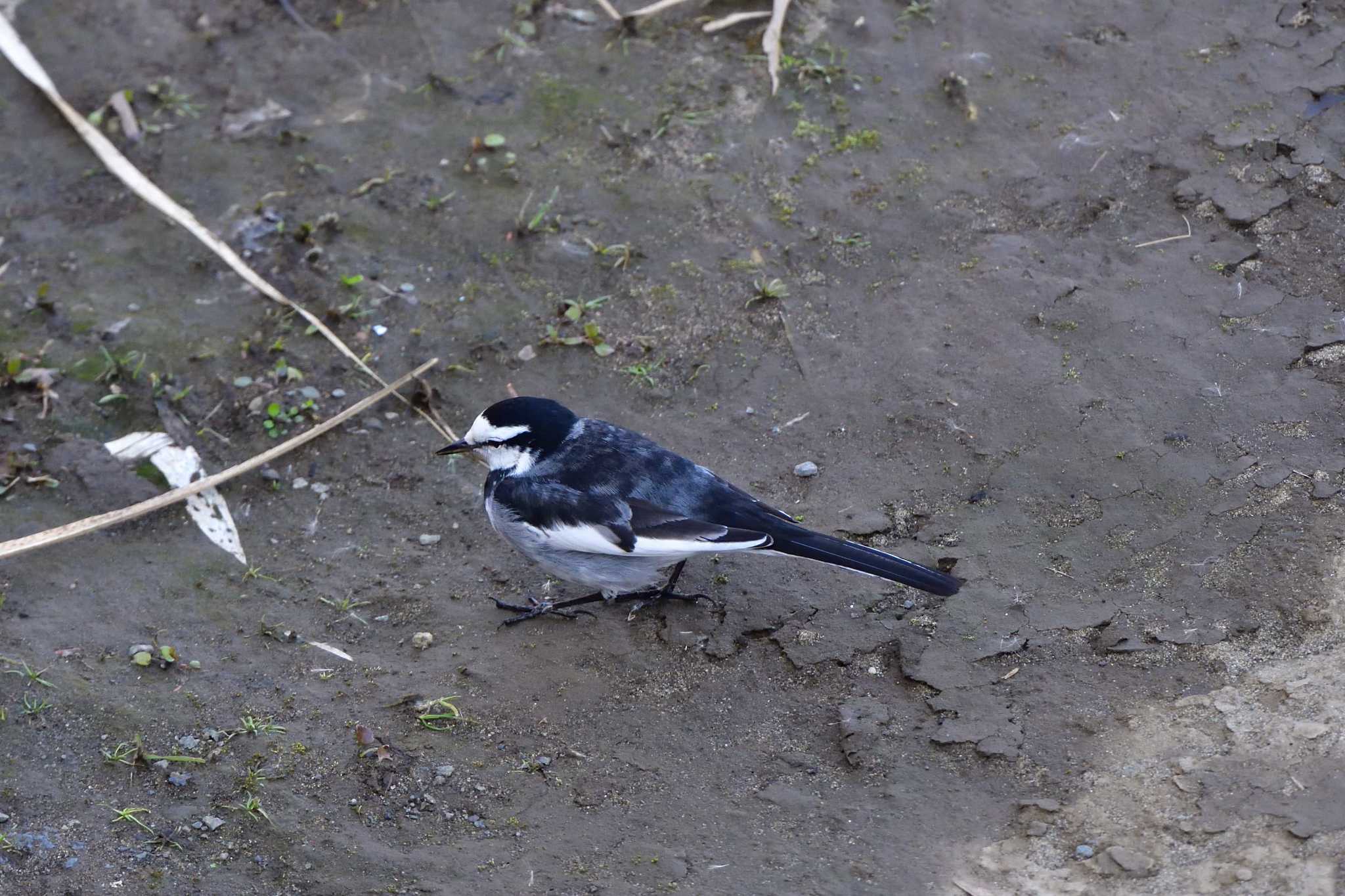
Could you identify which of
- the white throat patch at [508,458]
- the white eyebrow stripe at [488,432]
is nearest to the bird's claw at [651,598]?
the white throat patch at [508,458]

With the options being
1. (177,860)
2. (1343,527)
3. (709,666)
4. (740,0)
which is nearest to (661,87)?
(740,0)

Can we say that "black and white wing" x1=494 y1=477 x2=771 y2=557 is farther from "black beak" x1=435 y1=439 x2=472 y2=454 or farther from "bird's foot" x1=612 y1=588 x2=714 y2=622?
"bird's foot" x1=612 y1=588 x2=714 y2=622

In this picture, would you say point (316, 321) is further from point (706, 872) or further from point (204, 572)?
point (706, 872)

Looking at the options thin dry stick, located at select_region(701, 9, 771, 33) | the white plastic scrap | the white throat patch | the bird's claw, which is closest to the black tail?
the bird's claw

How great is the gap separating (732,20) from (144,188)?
3697 mm

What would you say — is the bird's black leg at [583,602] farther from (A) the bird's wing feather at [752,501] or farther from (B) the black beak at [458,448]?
(B) the black beak at [458,448]

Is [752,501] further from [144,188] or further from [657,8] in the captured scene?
[144,188]

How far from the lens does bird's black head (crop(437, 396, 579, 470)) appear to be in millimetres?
5355

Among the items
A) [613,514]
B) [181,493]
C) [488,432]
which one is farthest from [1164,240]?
[181,493]

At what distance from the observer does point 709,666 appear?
16.4ft

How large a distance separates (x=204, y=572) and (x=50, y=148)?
364cm

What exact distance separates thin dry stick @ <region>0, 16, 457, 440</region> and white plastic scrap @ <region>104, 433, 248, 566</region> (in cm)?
97

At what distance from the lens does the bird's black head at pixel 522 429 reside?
5355 millimetres

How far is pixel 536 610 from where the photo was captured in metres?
5.37
